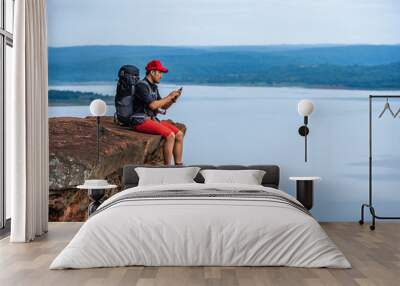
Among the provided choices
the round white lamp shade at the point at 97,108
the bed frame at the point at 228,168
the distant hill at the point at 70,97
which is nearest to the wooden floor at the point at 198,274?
the bed frame at the point at 228,168

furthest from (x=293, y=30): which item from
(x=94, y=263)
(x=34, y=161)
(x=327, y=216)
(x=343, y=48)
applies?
(x=94, y=263)

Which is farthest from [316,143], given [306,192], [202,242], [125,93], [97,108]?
[202,242]

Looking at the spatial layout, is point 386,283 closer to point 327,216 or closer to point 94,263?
point 94,263

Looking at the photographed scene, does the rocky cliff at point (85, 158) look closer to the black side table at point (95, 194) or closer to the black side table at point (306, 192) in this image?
the black side table at point (95, 194)

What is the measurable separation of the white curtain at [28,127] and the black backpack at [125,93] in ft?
4.36

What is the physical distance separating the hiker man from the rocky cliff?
3.7 inches

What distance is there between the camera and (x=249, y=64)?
345 inches

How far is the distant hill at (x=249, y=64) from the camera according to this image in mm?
8734

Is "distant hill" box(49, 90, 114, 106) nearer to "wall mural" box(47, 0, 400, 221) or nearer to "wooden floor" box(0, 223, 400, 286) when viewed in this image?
"wall mural" box(47, 0, 400, 221)

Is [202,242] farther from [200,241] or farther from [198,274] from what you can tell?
[198,274]

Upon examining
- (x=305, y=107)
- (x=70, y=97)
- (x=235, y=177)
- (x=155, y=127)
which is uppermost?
(x=70, y=97)

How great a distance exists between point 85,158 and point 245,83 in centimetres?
234

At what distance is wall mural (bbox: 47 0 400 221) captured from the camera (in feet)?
28.3

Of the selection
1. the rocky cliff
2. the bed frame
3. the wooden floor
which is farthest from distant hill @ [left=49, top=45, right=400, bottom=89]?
the wooden floor
